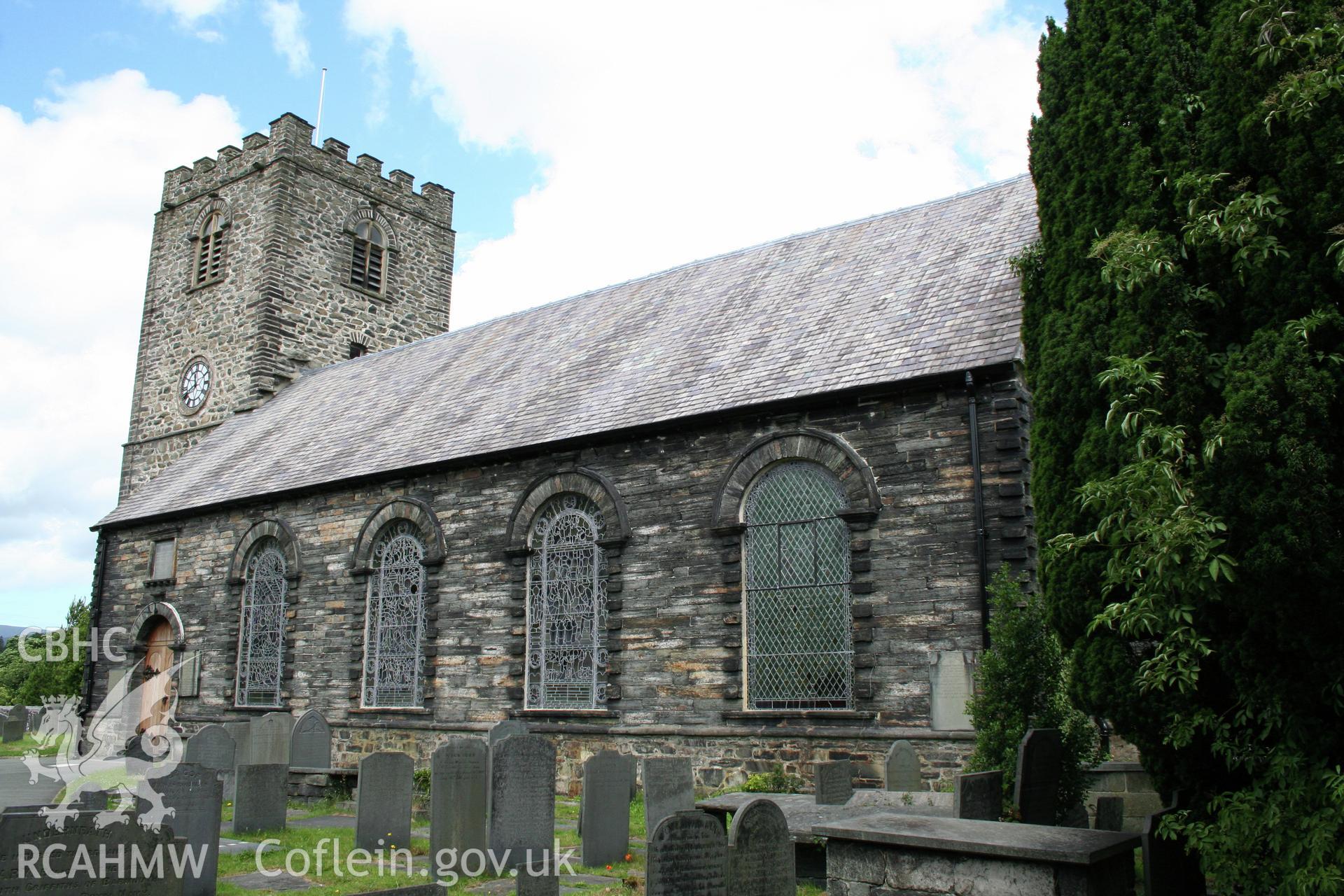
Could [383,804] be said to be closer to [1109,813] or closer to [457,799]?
[457,799]

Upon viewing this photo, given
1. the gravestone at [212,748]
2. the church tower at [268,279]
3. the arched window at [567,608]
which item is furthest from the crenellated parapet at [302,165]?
the gravestone at [212,748]

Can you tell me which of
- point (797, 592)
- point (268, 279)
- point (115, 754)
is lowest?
→ point (115, 754)

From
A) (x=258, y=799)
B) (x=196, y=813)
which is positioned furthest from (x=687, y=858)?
(x=258, y=799)

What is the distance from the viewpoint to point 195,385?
101 feet

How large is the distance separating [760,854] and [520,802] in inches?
122

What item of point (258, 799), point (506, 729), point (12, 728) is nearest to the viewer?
point (258, 799)

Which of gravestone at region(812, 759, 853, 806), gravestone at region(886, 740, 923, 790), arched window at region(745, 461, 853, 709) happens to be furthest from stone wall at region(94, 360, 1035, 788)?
gravestone at region(812, 759, 853, 806)

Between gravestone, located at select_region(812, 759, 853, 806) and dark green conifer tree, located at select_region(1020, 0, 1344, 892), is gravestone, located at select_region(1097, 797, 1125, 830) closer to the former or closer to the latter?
gravestone, located at select_region(812, 759, 853, 806)

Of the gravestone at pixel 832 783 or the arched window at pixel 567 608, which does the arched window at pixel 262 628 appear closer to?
the arched window at pixel 567 608

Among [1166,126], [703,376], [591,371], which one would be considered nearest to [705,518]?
[703,376]

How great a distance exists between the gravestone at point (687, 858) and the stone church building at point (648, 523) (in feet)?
21.6

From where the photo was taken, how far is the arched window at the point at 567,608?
15602 mm

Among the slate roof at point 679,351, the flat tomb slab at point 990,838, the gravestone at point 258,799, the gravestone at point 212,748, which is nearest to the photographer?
the flat tomb slab at point 990,838

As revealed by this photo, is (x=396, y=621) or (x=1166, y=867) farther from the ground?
(x=396, y=621)
